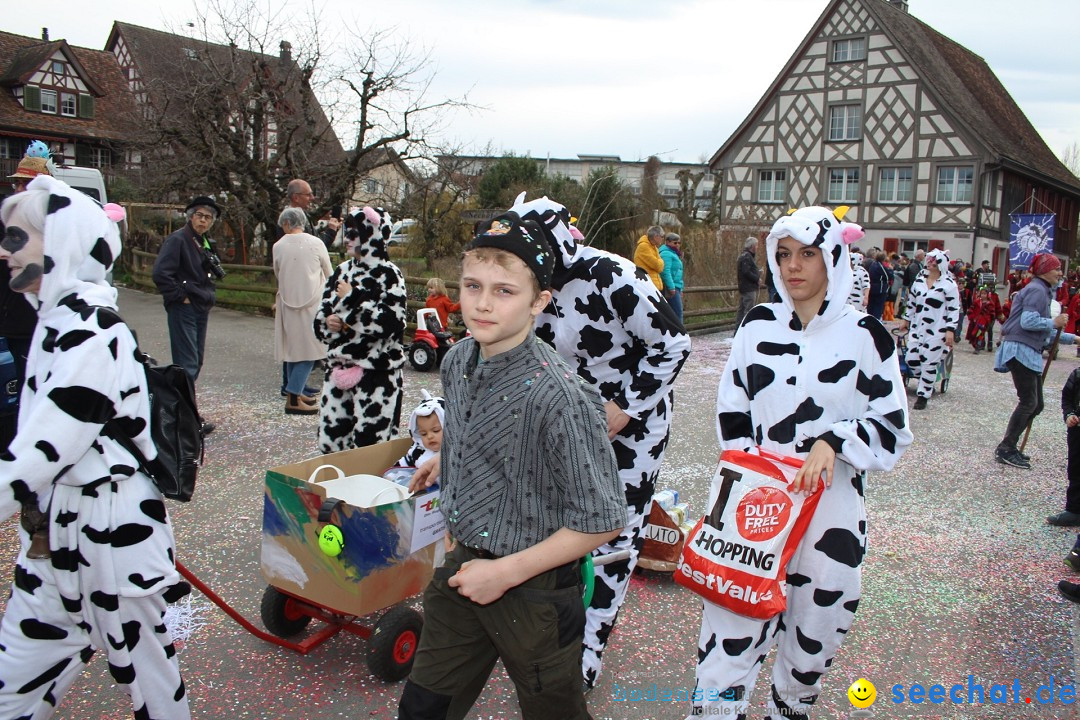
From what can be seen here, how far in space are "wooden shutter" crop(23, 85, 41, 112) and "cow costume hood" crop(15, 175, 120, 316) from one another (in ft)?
126

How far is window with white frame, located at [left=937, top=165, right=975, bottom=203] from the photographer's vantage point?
27.5 metres

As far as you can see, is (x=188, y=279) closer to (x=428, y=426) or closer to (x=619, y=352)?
(x=428, y=426)

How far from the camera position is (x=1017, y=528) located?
5.42 metres

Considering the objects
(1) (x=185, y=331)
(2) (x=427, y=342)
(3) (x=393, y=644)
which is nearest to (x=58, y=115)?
(2) (x=427, y=342)

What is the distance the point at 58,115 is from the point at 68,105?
0.71m

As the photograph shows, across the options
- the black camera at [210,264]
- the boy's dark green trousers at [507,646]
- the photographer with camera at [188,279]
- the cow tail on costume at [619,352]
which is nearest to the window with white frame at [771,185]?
the black camera at [210,264]

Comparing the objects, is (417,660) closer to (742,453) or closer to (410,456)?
(742,453)

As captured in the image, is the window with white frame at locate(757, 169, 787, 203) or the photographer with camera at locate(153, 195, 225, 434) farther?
the window with white frame at locate(757, 169, 787, 203)

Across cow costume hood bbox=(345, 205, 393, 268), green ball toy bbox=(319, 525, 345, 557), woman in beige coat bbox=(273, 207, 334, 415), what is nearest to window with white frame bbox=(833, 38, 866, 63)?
woman in beige coat bbox=(273, 207, 334, 415)

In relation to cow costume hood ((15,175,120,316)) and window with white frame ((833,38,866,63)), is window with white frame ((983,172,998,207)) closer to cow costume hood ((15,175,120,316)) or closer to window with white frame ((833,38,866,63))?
window with white frame ((833,38,866,63))

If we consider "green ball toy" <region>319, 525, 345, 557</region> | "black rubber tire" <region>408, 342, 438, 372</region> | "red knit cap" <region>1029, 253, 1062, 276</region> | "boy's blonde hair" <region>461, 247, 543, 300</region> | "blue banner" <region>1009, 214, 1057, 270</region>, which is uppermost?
"blue banner" <region>1009, 214, 1057, 270</region>

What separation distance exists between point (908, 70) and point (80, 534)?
31.2 metres

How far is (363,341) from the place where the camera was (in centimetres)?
476

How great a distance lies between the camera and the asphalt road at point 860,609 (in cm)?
322
